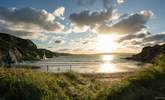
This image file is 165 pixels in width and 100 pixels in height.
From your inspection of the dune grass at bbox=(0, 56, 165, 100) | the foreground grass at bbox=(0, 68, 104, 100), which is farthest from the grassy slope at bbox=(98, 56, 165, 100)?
the foreground grass at bbox=(0, 68, 104, 100)

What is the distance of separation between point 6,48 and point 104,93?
124453mm

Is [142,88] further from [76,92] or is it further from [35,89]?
[35,89]

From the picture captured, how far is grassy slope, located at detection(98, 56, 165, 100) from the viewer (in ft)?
35.8

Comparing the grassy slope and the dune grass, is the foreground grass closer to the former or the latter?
the dune grass

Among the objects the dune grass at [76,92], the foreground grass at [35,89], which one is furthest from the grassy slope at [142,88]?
the foreground grass at [35,89]

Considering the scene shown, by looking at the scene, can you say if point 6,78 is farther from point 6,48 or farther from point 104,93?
point 6,48

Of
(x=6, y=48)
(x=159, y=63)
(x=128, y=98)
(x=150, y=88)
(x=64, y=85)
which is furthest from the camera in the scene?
(x=6, y=48)

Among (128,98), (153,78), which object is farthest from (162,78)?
(128,98)

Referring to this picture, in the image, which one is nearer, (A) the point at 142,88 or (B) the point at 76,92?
(A) the point at 142,88

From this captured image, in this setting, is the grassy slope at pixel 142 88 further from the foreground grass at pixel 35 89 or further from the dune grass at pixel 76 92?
the foreground grass at pixel 35 89

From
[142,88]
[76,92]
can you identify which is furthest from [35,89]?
[142,88]

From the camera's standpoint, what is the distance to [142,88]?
37.8 feet

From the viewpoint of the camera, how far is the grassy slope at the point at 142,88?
35.8ft

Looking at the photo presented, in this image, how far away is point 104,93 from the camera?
1221 centimetres
